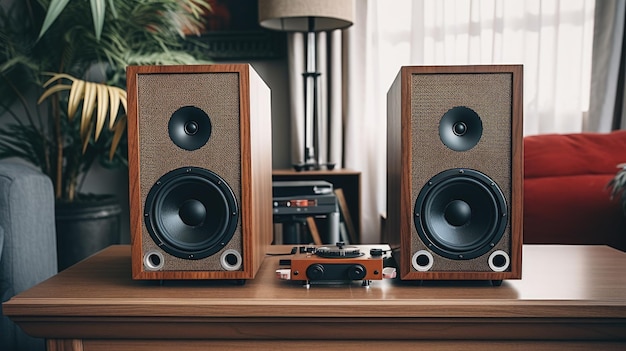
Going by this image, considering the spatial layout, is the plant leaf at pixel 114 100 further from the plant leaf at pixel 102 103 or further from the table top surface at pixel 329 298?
the table top surface at pixel 329 298

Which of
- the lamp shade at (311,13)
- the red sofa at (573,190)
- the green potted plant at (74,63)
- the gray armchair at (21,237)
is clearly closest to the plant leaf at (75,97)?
the green potted plant at (74,63)

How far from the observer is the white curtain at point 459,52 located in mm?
2135

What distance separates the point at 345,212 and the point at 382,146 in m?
0.40

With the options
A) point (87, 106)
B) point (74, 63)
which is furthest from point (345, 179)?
point (74, 63)

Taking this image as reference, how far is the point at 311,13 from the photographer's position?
1.83 meters

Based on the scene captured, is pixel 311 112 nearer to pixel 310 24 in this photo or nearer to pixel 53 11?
pixel 310 24

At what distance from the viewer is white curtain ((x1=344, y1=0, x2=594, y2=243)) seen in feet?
7.00

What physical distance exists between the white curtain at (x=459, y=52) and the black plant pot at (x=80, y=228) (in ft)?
3.34

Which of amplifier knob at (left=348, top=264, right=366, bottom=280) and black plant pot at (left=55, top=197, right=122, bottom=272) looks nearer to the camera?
amplifier knob at (left=348, top=264, right=366, bottom=280)

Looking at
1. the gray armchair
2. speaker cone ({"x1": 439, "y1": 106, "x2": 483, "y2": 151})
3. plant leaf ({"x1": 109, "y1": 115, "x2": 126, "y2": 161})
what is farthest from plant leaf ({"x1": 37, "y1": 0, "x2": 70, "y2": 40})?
speaker cone ({"x1": 439, "y1": 106, "x2": 483, "y2": 151})

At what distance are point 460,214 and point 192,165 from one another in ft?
1.38

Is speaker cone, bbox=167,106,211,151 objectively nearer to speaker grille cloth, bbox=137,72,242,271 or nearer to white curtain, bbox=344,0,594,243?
speaker grille cloth, bbox=137,72,242,271

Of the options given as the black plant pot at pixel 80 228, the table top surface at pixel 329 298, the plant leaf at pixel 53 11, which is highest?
the plant leaf at pixel 53 11

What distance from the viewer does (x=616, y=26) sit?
2.02 m
